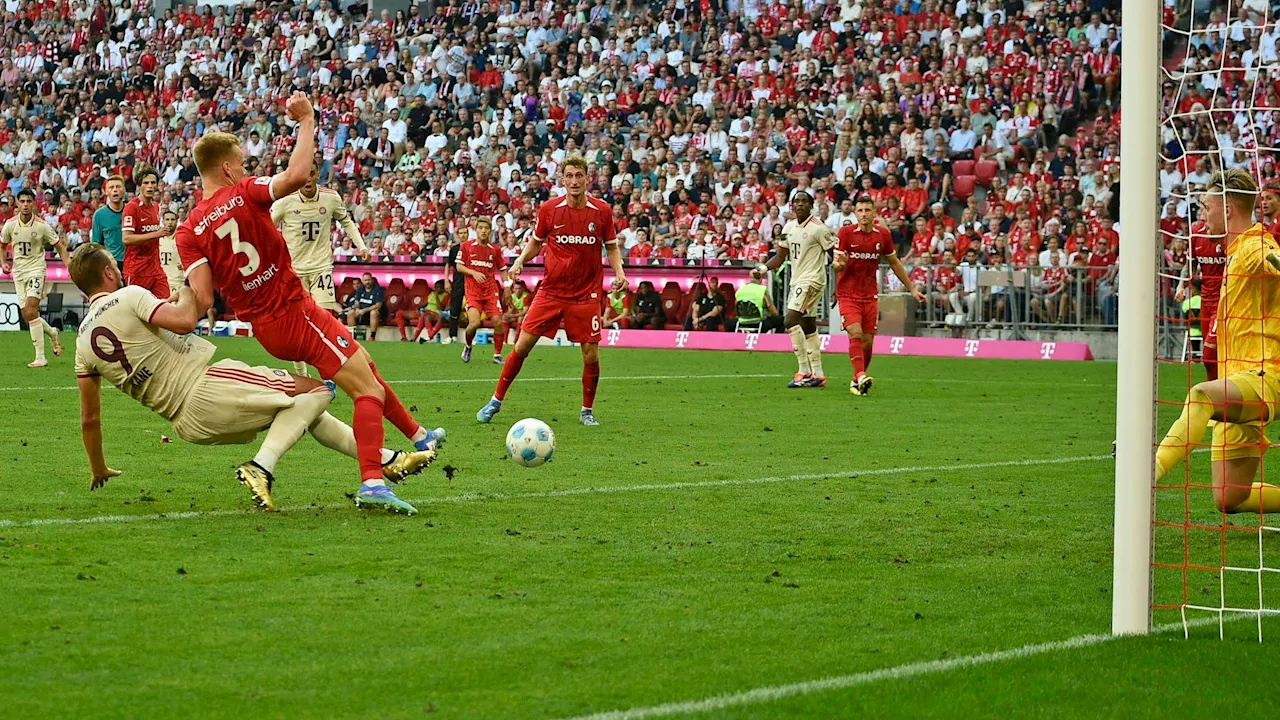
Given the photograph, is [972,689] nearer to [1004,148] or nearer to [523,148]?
[1004,148]

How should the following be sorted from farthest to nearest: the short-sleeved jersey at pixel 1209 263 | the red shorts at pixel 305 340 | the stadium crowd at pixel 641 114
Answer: the stadium crowd at pixel 641 114, the short-sleeved jersey at pixel 1209 263, the red shorts at pixel 305 340

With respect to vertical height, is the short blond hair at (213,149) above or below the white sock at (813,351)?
above

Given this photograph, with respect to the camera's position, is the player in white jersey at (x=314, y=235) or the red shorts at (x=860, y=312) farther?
the red shorts at (x=860, y=312)

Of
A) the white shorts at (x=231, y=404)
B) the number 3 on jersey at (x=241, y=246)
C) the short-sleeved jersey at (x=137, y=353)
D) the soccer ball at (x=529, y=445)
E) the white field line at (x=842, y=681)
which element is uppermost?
the number 3 on jersey at (x=241, y=246)

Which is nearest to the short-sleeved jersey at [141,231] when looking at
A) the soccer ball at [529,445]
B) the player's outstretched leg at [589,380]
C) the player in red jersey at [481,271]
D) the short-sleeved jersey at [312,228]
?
the short-sleeved jersey at [312,228]

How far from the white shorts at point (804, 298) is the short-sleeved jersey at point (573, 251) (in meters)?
6.06

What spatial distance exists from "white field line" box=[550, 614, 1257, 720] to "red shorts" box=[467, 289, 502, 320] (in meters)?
18.9

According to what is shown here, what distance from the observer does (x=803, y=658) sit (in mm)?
4965

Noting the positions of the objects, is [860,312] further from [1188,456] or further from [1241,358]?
[1188,456]

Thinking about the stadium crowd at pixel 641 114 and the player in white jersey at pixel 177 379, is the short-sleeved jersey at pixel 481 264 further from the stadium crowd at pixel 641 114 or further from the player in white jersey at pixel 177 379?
the player in white jersey at pixel 177 379

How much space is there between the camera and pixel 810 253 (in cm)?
1977

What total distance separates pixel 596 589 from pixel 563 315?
25.2 ft

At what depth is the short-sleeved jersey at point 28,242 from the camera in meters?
20.8

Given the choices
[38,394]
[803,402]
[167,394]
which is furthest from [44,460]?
[803,402]
